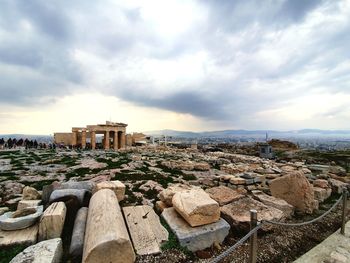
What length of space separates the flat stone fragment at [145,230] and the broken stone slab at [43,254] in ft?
4.54

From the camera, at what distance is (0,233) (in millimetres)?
4195

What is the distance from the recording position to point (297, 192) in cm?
670

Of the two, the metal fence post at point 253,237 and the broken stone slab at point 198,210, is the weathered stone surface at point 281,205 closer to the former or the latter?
the broken stone slab at point 198,210

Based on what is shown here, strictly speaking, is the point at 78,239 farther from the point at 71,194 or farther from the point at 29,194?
the point at 29,194

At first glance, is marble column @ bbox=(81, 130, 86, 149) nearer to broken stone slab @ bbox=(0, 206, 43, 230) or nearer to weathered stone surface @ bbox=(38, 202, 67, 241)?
broken stone slab @ bbox=(0, 206, 43, 230)

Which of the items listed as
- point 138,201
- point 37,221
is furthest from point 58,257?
point 138,201

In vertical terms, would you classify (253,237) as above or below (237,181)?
above

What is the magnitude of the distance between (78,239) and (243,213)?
153 inches

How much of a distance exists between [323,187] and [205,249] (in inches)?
274

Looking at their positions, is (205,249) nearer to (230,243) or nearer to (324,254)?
(230,243)

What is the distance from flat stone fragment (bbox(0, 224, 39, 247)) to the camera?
154 inches

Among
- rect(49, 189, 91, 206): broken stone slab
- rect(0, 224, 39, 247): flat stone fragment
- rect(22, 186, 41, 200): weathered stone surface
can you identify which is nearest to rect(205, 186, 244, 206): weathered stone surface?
rect(49, 189, 91, 206): broken stone slab

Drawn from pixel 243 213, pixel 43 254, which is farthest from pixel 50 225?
pixel 243 213

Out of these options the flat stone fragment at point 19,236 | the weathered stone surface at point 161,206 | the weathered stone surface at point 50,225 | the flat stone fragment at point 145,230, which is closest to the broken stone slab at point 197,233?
the flat stone fragment at point 145,230
